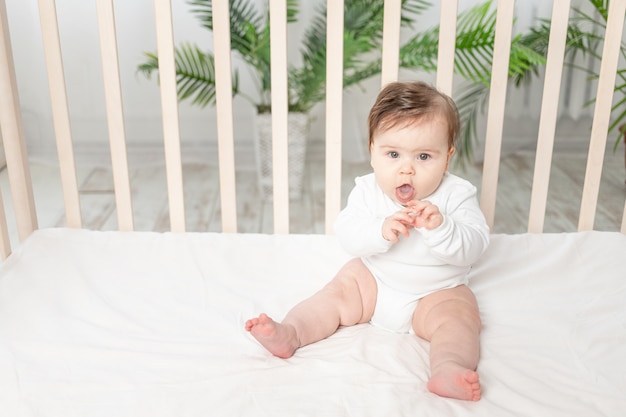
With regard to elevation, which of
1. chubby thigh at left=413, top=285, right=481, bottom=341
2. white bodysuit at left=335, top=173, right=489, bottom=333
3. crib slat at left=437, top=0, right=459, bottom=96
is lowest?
chubby thigh at left=413, top=285, right=481, bottom=341

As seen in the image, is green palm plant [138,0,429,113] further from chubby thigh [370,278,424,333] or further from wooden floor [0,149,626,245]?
chubby thigh [370,278,424,333]

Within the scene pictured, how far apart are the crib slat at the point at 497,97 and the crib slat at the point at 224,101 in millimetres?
500

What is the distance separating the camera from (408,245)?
3.59ft

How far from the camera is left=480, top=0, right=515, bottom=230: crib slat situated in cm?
129

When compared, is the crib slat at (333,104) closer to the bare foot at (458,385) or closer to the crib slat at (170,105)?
the crib slat at (170,105)

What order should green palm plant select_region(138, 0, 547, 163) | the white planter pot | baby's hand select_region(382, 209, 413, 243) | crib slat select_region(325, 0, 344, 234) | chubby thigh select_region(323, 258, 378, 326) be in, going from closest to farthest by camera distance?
baby's hand select_region(382, 209, 413, 243) < chubby thigh select_region(323, 258, 378, 326) < crib slat select_region(325, 0, 344, 234) < green palm plant select_region(138, 0, 547, 163) < the white planter pot

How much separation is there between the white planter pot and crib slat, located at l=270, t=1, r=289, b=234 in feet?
3.26

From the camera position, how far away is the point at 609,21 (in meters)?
1.30

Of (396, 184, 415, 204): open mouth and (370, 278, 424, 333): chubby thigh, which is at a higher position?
(396, 184, 415, 204): open mouth

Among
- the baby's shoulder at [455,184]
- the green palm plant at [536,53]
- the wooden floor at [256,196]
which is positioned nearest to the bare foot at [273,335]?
the baby's shoulder at [455,184]

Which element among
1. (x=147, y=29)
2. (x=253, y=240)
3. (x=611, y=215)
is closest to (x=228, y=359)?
(x=253, y=240)

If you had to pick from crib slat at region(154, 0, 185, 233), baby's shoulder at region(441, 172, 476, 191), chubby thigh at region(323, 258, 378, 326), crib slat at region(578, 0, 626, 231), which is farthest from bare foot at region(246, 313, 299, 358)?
crib slat at region(578, 0, 626, 231)

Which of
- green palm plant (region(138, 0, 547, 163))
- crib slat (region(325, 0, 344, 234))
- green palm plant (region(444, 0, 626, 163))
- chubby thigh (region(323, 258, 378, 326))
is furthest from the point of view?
green palm plant (region(138, 0, 547, 163))

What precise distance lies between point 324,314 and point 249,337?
0.41 feet
